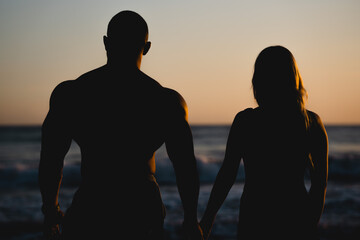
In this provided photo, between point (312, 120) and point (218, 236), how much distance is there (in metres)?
4.72

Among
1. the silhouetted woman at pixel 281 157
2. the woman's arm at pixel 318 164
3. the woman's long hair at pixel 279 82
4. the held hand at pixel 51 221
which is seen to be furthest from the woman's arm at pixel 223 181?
the held hand at pixel 51 221

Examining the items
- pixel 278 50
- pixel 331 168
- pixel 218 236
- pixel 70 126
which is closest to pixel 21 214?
pixel 218 236

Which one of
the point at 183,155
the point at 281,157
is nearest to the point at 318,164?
the point at 281,157

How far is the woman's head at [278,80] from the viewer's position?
244 centimetres

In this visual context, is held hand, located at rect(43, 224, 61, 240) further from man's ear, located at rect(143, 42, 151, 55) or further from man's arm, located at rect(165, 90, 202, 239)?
man's ear, located at rect(143, 42, 151, 55)

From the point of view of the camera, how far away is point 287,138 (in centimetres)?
242

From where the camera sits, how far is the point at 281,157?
241cm

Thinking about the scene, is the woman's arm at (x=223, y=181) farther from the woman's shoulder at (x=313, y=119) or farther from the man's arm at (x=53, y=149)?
the man's arm at (x=53, y=149)

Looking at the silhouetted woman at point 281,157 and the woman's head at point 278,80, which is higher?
the woman's head at point 278,80

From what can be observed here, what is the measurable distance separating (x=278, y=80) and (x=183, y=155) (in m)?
0.79

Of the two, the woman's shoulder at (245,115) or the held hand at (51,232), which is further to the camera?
the woman's shoulder at (245,115)

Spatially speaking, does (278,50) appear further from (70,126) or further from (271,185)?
(70,126)

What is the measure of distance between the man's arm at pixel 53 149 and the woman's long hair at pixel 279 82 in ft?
4.10

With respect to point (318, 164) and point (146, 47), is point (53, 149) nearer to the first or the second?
point (146, 47)
